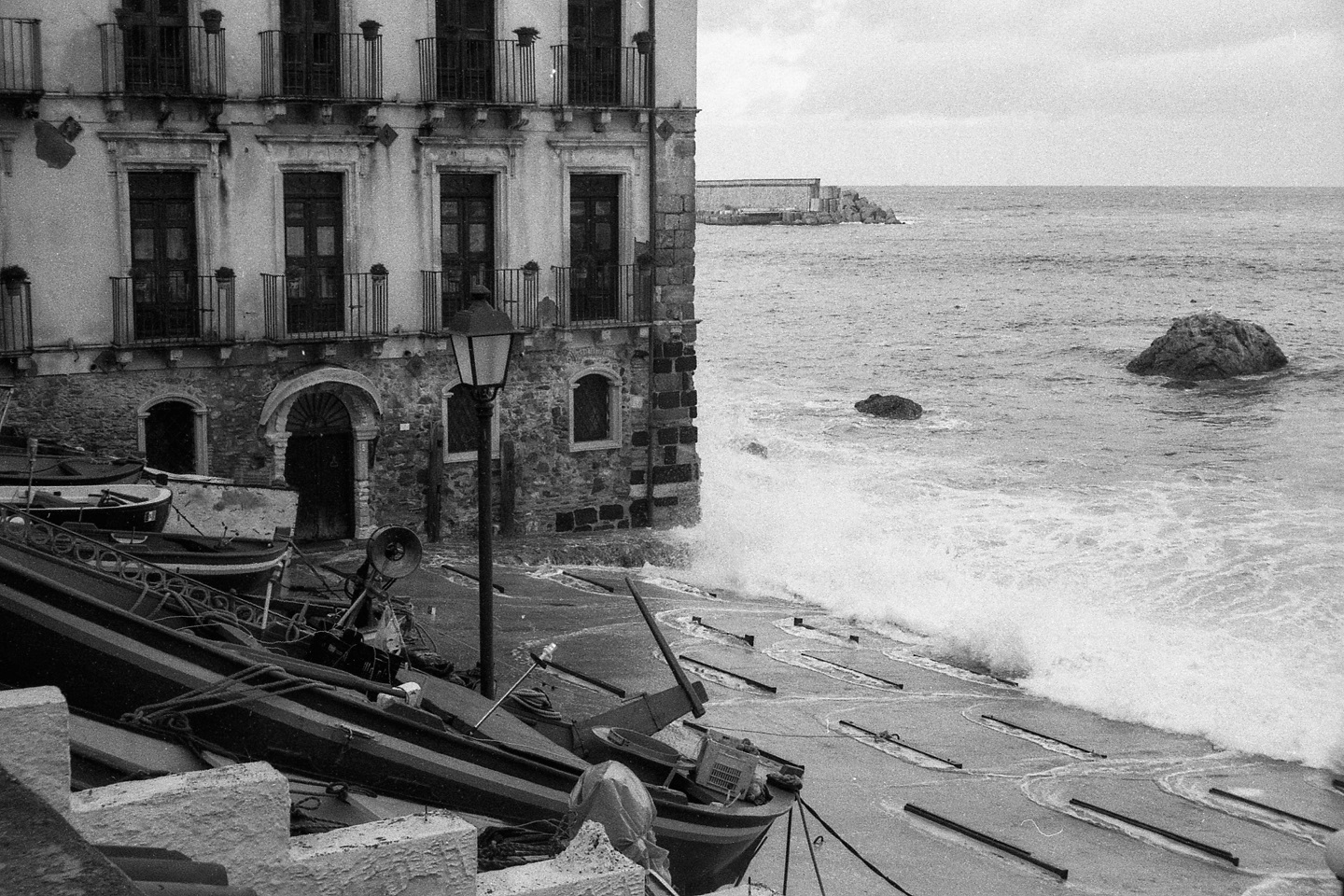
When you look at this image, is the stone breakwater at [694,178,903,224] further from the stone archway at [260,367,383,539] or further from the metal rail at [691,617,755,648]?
the metal rail at [691,617,755,648]

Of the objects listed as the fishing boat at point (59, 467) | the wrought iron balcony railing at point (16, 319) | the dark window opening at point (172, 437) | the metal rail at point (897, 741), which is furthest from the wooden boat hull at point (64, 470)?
the metal rail at point (897, 741)

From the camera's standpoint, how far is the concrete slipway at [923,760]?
14.9 metres

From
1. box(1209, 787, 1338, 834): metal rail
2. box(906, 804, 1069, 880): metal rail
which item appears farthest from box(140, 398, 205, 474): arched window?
box(1209, 787, 1338, 834): metal rail

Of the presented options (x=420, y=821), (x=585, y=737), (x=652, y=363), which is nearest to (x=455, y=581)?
(x=652, y=363)

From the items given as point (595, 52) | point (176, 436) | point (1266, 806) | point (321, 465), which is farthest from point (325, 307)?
point (1266, 806)

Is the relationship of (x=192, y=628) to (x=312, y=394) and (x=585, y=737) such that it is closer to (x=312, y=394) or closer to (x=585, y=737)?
(x=585, y=737)

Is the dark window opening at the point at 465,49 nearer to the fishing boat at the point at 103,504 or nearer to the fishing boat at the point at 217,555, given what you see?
the fishing boat at the point at 103,504

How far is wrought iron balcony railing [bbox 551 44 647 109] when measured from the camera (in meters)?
27.4

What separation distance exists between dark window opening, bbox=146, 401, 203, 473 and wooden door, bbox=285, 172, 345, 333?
2.05 m

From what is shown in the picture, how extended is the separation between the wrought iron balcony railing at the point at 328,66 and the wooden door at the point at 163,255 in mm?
2100

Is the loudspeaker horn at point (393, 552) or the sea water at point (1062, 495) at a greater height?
the loudspeaker horn at point (393, 552)

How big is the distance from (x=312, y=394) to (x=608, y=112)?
22.1 ft

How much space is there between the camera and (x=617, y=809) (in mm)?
7629

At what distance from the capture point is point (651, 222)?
28.2 metres
